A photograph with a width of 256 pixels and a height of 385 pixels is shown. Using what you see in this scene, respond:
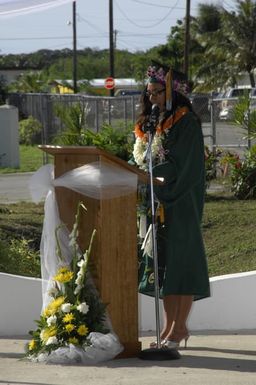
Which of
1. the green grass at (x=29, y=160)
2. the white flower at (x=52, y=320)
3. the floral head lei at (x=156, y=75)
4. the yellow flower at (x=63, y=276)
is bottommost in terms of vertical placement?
the green grass at (x=29, y=160)

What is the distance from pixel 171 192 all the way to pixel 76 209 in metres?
0.66

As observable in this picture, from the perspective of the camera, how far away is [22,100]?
42.5 meters

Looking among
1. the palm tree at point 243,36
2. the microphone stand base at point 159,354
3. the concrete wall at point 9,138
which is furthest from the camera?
the palm tree at point 243,36

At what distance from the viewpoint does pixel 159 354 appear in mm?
6535

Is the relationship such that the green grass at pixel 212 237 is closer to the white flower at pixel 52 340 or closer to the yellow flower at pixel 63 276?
the yellow flower at pixel 63 276

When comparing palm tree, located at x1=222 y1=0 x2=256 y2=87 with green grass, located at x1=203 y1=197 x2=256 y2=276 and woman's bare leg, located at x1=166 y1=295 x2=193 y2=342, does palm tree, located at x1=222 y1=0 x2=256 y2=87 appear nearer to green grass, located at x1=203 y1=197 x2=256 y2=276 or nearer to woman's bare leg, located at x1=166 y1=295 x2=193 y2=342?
green grass, located at x1=203 y1=197 x2=256 y2=276

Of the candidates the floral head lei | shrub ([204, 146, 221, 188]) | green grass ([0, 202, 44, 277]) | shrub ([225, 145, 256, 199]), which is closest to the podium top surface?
the floral head lei

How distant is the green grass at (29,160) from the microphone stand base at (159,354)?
1703cm

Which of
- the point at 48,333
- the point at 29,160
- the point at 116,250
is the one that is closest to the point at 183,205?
the point at 116,250

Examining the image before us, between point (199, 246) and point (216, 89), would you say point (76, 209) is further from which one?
point (216, 89)

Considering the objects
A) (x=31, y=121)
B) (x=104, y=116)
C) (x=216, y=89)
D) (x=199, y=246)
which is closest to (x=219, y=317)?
(x=199, y=246)

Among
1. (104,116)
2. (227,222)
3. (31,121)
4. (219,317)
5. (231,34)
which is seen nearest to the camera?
(219,317)

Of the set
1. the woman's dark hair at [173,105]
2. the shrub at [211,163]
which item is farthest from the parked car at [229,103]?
the woman's dark hair at [173,105]

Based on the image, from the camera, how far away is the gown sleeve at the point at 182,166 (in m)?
6.64
